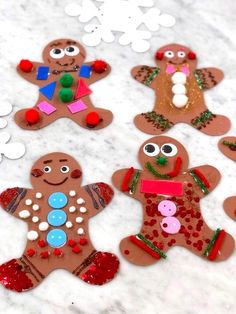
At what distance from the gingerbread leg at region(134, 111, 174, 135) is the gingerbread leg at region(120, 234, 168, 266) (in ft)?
0.97

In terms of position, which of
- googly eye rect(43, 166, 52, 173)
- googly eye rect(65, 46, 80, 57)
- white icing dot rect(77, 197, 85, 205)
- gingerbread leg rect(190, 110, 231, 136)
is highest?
gingerbread leg rect(190, 110, 231, 136)

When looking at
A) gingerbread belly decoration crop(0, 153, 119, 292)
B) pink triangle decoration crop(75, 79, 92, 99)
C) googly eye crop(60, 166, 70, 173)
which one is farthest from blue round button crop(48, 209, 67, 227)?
pink triangle decoration crop(75, 79, 92, 99)

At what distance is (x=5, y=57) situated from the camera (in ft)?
4.15

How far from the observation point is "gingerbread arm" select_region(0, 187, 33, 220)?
986 mm

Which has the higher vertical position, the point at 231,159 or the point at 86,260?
the point at 231,159

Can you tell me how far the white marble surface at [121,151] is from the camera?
2.94ft

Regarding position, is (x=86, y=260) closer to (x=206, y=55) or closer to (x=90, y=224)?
(x=90, y=224)

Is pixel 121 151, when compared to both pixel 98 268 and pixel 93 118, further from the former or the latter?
pixel 98 268

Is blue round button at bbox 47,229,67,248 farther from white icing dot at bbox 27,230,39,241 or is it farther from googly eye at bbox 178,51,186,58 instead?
googly eye at bbox 178,51,186,58

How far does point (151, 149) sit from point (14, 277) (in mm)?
435

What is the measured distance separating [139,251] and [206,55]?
25.5 inches

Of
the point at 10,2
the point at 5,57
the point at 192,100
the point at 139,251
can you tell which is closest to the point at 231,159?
the point at 192,100

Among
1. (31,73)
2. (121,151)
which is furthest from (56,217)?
(31,73)

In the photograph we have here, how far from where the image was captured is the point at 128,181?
1032 millimetres
